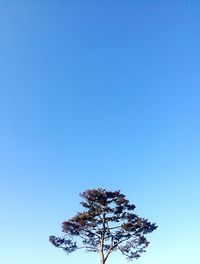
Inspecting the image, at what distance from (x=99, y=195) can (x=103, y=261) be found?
6468 mm

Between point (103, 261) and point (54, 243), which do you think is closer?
point (103, 261)

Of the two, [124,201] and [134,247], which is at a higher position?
[124,201]

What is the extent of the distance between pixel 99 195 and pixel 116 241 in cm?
507

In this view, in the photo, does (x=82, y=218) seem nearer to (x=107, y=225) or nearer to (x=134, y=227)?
(x=107, y=225)

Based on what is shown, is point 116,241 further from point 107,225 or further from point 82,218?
point 82,218

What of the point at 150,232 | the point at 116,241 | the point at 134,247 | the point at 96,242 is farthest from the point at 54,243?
the point at 150,232

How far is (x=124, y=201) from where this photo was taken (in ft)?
90.9

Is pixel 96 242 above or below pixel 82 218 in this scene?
below

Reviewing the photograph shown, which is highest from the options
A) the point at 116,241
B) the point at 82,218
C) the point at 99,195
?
the point at 99,195

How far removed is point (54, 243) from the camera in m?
28.7

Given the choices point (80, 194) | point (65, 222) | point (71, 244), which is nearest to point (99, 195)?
point (80, 194)

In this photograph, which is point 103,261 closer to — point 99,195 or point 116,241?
point 116,241

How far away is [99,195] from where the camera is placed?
27.5 m

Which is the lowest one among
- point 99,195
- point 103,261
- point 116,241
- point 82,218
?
point 103,261
